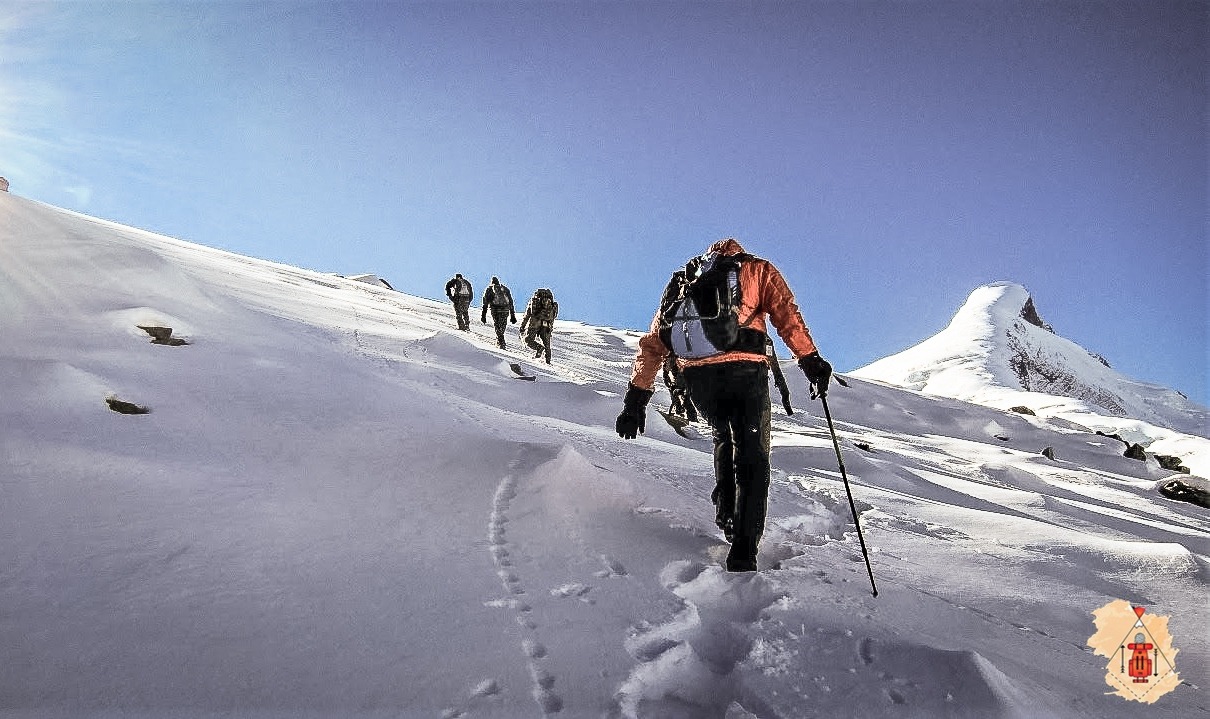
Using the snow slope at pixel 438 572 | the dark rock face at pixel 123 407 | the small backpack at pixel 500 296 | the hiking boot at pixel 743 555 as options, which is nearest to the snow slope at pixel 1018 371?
the small backpack at pixel 500 296

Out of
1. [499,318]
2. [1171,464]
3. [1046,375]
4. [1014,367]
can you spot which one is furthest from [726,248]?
[1046,375]

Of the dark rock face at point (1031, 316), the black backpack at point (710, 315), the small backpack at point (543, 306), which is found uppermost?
the dark rock face at point (1031, 316)

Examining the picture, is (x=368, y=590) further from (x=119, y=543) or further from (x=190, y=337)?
(x=190, y=337)

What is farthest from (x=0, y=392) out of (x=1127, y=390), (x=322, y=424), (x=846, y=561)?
(x=1127, y=390)

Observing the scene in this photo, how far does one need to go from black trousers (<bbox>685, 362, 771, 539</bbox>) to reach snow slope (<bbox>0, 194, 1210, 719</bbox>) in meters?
0.29

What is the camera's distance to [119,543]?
2.56 meters

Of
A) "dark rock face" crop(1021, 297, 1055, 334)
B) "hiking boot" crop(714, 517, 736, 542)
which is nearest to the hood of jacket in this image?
"hiking boot" crop(714, 517, 736, 542)

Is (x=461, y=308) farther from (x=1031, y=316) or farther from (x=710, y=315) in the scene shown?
(x=1031, y=316)

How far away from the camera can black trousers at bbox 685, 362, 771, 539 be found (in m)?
3.22

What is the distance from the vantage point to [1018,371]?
2771 inches

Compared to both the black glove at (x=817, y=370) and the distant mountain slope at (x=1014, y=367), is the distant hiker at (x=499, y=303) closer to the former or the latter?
the black glove at (x=817, y=370)

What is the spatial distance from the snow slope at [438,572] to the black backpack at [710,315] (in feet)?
3.85

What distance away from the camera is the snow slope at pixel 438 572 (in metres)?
1.88

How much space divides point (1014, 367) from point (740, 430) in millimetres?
82867
